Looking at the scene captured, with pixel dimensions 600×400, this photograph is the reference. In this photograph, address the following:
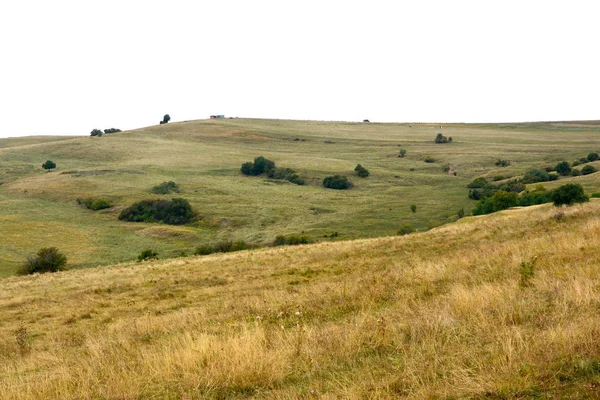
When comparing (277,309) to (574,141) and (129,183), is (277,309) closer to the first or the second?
(129,183)

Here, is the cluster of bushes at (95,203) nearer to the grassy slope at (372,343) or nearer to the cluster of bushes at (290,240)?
the cluster of bushes at (290,240)

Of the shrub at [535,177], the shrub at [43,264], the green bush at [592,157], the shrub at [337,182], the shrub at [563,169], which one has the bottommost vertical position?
the shrub at [43,264]

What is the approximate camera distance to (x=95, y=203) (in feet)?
240

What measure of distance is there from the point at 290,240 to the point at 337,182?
40542 mm

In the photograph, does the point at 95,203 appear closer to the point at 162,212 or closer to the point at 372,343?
the point at 162,212

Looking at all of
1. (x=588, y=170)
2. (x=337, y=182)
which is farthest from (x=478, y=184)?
(x=337, y=182)

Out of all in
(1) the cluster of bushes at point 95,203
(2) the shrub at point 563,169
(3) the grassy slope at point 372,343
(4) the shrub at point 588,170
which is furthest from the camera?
(2) the shrub at point 563,169

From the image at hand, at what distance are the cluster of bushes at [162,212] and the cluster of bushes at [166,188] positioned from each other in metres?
6.96

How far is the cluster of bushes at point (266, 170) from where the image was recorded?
9594cm

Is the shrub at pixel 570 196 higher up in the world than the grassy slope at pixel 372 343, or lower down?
lower down

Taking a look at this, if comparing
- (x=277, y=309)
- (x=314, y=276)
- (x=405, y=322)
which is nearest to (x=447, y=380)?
(x=405, y=322)

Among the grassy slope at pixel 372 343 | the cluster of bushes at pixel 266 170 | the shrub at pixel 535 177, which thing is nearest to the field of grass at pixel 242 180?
the cluster of bushes at pixel 266 170

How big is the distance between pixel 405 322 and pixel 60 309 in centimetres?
1448

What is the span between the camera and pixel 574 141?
411 ft
